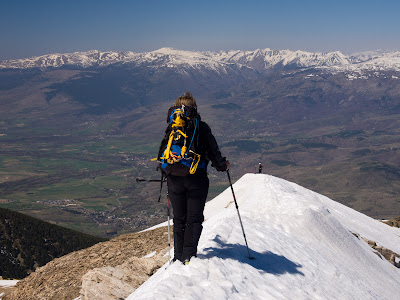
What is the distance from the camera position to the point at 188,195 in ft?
34.8

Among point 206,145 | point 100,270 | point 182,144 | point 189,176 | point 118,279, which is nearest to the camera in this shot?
point 189,176

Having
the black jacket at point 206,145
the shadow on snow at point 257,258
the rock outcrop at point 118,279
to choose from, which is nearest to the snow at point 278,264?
the shadow on snow at point 257,258

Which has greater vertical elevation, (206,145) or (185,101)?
(185,101)

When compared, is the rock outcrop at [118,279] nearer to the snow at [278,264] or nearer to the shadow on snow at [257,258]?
the snow at [278,264]

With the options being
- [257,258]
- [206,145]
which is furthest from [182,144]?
[257,258]

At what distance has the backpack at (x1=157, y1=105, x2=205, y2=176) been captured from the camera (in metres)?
10.3

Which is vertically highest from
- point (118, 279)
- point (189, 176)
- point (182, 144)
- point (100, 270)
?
point (182, 144)

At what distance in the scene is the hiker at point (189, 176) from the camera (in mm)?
10406

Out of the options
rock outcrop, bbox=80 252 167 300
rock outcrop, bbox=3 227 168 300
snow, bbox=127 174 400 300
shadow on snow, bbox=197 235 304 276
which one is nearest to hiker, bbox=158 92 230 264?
snow, bbox=127 174 400 300

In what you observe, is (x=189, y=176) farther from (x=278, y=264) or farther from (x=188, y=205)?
(x=278, y=264)

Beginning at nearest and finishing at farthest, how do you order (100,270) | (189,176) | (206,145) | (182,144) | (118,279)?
1. (189,176)
2. (182,144)
3. (206,145)
4. (118,279)
5. (100,270)

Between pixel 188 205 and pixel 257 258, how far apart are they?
3858 millimetres

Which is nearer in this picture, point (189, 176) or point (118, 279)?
point (189, 176)

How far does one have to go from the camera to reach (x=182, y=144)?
34.6ft
